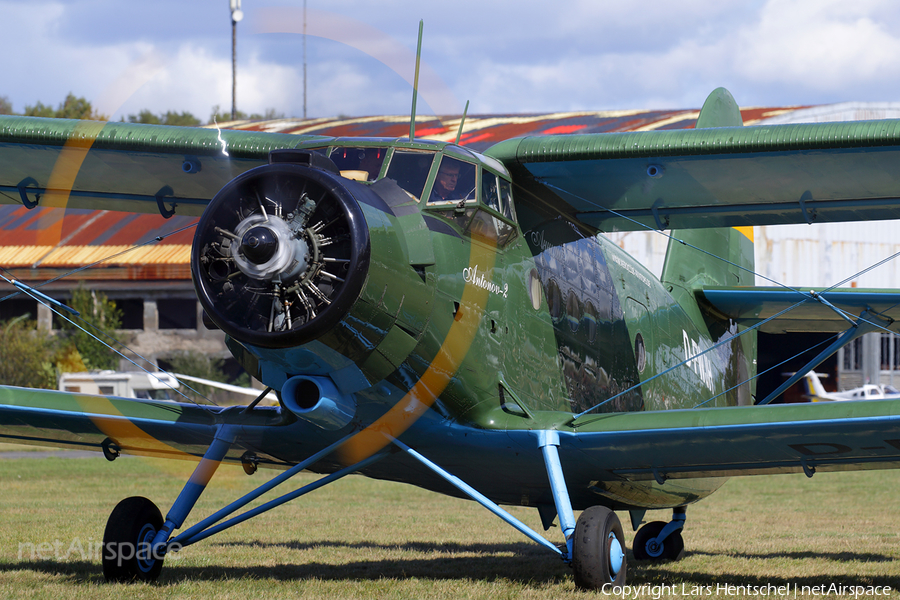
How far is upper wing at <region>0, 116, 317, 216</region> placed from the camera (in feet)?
28.3

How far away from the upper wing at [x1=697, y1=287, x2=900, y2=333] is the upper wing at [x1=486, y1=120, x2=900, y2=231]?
3.14ft

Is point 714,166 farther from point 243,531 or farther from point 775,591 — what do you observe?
point 243,531

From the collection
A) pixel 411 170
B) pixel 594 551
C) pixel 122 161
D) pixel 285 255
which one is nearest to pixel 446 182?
pixel 411 170

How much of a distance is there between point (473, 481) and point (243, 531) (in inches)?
195

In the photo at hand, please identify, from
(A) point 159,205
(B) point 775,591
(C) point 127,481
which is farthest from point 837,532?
(C) point 127,481

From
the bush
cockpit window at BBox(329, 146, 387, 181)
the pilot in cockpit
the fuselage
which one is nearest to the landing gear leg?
the fuselage

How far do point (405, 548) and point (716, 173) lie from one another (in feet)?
16.6

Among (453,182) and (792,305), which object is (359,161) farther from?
(792,305)

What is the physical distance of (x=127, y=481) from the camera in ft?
63.7

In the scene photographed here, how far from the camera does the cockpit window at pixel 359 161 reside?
21.8 ft

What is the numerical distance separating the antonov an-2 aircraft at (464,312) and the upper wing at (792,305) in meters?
0.07

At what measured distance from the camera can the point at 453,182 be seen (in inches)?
268

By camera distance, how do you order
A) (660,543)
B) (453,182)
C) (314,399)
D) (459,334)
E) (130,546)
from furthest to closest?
(660,543)
(130,546)
(453,182)
(459,334)
(314,399)

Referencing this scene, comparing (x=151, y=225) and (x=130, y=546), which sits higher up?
(x=151, y=225)
